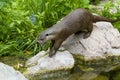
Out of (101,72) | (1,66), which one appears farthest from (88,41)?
(1,66)

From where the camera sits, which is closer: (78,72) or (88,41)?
(78,72)

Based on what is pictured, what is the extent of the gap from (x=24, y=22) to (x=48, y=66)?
910mm

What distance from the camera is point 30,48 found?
15.3ft

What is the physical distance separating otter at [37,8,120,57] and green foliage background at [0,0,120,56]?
1.28 ft

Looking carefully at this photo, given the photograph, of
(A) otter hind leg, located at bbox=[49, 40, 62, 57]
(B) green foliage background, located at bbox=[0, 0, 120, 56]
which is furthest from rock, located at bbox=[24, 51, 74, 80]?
(B) green foliage background, located at bbox=[0, 0, 120, 56]

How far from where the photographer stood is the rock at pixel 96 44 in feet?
14.7

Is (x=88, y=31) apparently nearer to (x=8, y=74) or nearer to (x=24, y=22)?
(x=24, y=22)

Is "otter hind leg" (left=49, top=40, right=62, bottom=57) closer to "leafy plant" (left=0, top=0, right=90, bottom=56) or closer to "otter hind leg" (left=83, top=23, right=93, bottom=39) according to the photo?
"leafy plant" (left=0, top=0, right=90, bottom=56)

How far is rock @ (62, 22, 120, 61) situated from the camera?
4477 mm

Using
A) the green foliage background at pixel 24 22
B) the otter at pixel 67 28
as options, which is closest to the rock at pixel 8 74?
the otter at pixel 67 28

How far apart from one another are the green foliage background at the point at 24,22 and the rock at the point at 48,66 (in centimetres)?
36

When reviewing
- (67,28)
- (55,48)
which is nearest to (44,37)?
(55,48)

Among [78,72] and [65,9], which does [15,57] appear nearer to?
[78,72]

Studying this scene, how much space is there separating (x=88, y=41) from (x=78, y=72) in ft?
1.67
